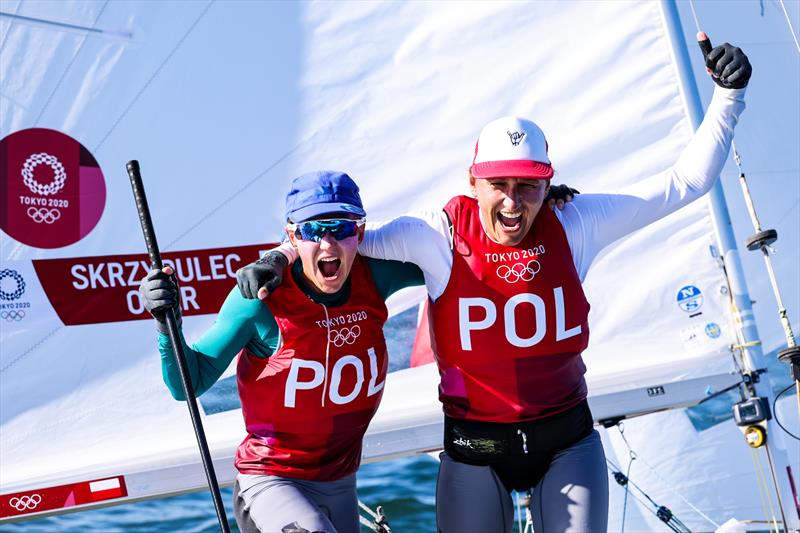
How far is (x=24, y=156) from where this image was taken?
3182 mm

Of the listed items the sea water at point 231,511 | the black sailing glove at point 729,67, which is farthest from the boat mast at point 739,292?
the sea water at point 231,511

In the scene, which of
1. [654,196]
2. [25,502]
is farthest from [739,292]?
[25,502]

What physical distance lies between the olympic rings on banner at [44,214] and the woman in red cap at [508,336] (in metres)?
1.09

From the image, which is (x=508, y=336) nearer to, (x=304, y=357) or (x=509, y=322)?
(x=509, y=322)

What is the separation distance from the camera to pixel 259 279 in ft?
7.95

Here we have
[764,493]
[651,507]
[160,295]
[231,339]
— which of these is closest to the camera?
[160,295]

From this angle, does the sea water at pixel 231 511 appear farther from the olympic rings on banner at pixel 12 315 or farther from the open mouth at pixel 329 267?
the open mouth at pixel 329 267

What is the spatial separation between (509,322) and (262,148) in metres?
1.20

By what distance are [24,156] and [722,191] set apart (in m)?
2.17

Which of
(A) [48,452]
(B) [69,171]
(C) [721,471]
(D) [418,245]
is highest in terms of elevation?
(B) [69,171]

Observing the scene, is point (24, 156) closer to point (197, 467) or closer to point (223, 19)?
point (223, 19)

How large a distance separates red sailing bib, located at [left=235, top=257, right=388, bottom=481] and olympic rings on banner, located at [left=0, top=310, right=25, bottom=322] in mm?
894

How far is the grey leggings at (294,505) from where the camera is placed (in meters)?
2.43

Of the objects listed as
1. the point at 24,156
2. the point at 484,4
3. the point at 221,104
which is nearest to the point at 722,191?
the point at 484,4
